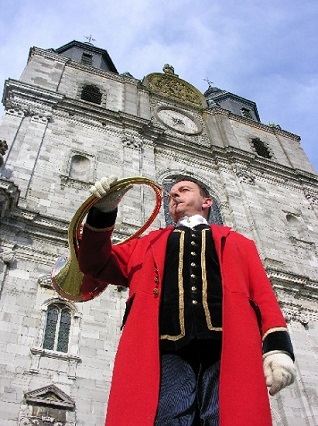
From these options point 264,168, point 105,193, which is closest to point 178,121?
point 264,168

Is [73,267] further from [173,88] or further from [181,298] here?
[173,88]

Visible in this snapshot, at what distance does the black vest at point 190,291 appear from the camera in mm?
2781

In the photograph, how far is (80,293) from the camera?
11.1ft

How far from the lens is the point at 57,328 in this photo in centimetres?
846

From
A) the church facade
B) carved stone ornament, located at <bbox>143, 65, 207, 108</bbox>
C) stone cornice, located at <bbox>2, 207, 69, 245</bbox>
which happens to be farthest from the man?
carved stone ornament, located at <bbox>143, 65, 207, 108</bbox>

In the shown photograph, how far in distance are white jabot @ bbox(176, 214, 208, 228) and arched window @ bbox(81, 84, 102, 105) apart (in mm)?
14371

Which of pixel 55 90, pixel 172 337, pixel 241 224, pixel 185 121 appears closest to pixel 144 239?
pixel 172 337

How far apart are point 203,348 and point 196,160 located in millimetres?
13700

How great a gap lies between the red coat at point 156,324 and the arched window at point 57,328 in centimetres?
522

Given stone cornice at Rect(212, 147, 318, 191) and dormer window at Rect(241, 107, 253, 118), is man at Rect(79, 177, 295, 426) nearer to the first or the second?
stone cornice at Rect(212, 147, 318, 191)

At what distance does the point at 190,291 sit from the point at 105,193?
0.87 meters

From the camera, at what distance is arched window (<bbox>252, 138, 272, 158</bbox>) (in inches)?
746

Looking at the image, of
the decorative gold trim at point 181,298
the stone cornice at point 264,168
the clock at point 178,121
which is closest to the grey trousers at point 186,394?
the decorative gold trim at point 181,298

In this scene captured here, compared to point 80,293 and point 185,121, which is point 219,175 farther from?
point 80,293
